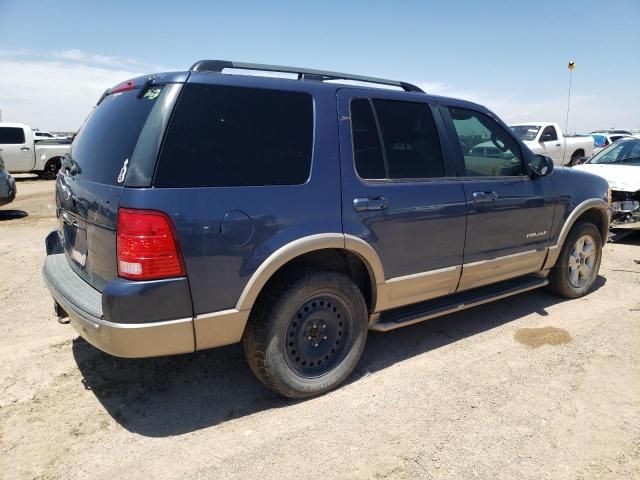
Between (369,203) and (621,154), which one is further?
(621,154)

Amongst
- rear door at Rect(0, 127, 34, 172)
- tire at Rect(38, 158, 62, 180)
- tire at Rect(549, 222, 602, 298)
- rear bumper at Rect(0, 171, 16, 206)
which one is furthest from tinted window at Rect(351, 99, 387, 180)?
tire at Rect(38, 158, 62, 180)

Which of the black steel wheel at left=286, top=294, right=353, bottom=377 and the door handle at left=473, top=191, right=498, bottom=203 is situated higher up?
the door handle at left=473, top=191, right=498, bottom=203

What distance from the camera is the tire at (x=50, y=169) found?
56.9 ft

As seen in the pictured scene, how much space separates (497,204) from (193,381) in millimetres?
2724

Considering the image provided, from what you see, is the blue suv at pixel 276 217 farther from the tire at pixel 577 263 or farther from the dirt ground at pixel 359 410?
the tire at pixel 577 263

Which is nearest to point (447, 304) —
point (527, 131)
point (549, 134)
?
point (527, 131)

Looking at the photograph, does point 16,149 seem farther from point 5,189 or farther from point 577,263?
point 577,263

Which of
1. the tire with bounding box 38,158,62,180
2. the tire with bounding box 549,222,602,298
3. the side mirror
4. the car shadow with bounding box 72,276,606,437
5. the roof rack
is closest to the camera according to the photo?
the roof rack

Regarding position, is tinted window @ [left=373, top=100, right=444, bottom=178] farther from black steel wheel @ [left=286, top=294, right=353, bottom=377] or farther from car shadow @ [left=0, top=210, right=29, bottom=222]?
car shadow @ [left=0, top=210, right=29, bottom=222]

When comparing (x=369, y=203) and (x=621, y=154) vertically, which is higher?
(x=621, y=154)

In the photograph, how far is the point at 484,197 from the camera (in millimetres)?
3754

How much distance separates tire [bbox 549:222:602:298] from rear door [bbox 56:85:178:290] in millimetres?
4046

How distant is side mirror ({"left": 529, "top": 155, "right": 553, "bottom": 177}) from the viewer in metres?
4.15

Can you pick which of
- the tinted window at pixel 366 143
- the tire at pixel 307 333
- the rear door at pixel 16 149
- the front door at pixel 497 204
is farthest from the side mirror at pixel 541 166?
the rear door at pixel 16 149
